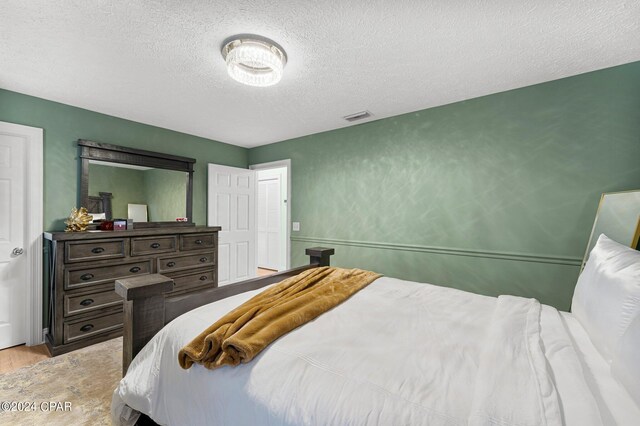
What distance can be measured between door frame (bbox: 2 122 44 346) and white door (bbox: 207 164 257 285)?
1776mm

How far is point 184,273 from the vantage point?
3.36 metres

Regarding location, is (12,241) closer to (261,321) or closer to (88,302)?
(88,302)

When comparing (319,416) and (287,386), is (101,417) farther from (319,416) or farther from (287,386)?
(319,416)

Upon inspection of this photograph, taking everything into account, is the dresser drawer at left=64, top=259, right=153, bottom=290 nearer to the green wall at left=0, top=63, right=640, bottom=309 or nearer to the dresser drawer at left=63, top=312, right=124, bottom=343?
the dresser drawer at left=63, top=312, right=124, bottom=343

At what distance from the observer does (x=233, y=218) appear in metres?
4.39

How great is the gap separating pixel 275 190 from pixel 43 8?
456 centimetres

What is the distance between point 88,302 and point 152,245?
75cm

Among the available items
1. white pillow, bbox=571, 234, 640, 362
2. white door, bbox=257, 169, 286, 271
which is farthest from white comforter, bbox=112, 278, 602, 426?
white door, bbox=257, 169, 286, 271

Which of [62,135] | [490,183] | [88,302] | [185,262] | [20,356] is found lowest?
→ [20,356]

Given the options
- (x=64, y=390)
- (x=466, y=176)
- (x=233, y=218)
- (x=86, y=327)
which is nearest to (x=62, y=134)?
(x=86, y=327)

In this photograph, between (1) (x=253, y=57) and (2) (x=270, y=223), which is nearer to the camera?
(1) (x=253, y=57)

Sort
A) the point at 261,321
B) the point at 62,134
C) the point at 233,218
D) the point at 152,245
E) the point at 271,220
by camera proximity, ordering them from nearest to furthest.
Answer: the point at 261,321
the point at 62,134
the point at 152,245
the point at 233,218
the point at 271,220

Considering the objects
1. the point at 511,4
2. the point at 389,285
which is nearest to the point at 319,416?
the point at 389,285

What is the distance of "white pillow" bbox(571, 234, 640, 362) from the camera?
973 millimetres
